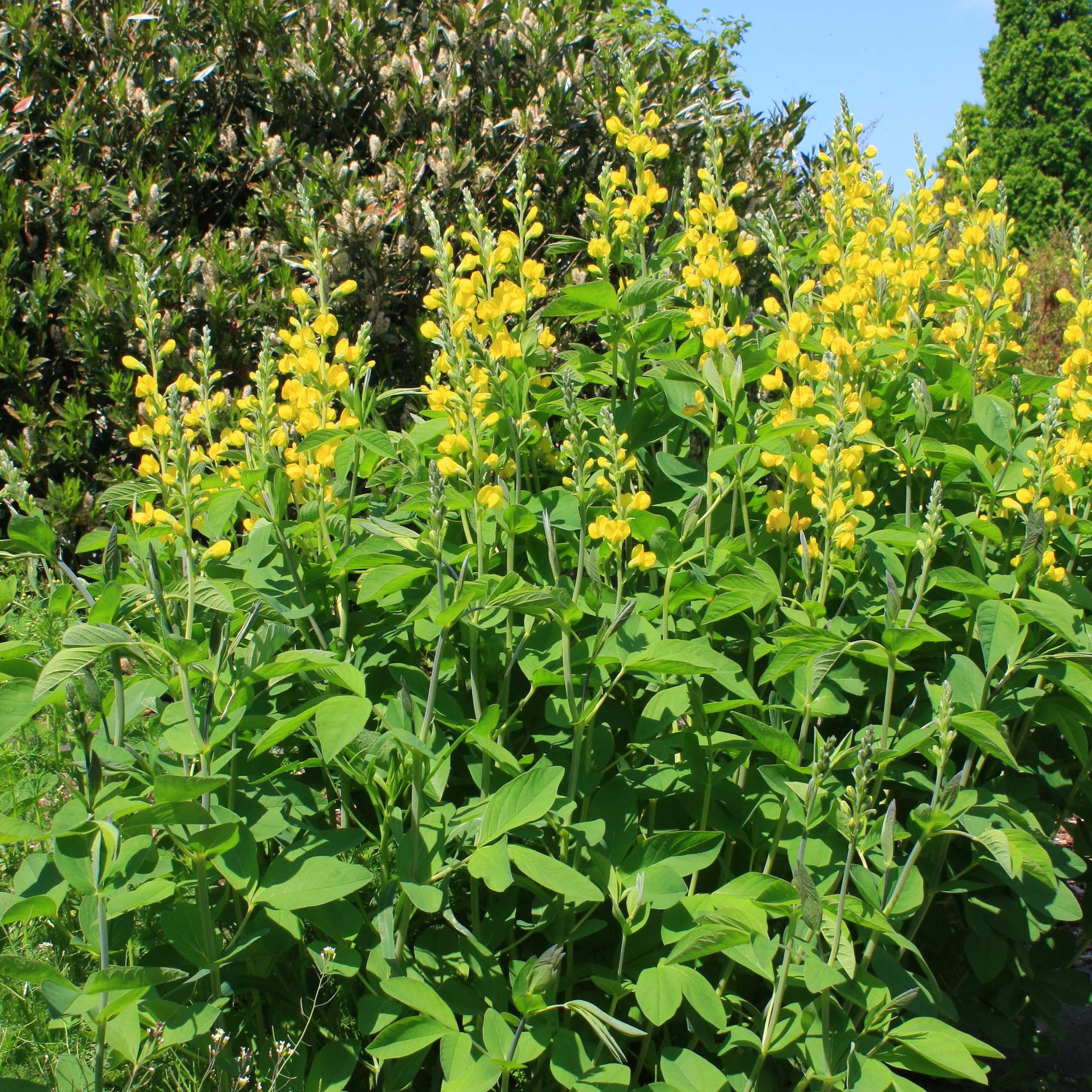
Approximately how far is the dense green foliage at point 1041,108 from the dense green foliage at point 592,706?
22404mm

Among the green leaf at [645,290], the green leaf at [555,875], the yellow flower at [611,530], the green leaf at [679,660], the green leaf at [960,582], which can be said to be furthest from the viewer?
the green leaf at [645,290]

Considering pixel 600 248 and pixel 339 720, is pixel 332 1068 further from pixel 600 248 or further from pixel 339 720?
pixel 600 248

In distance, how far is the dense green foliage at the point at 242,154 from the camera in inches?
163

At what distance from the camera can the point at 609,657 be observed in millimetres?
1632

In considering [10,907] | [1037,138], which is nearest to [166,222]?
[10,907]

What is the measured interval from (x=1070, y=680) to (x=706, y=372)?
891 mm

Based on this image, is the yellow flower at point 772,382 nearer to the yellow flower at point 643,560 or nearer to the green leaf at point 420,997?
the yellow flower at point 643,560

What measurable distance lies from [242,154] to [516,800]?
160 inches

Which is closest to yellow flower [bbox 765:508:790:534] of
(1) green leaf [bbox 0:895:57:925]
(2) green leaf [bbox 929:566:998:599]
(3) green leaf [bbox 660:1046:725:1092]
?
(2) green leaf [bbox 929:566:998:599]

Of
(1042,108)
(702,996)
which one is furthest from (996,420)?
(1042,108)

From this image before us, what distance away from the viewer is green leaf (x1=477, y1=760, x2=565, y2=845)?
1493 mm

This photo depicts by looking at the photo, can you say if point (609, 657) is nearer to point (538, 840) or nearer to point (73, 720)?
point (538, 840)

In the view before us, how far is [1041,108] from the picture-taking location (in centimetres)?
2327

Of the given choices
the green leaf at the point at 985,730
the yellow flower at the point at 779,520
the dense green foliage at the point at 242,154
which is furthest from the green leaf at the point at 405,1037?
the dense green foliage at the point at 242,154
